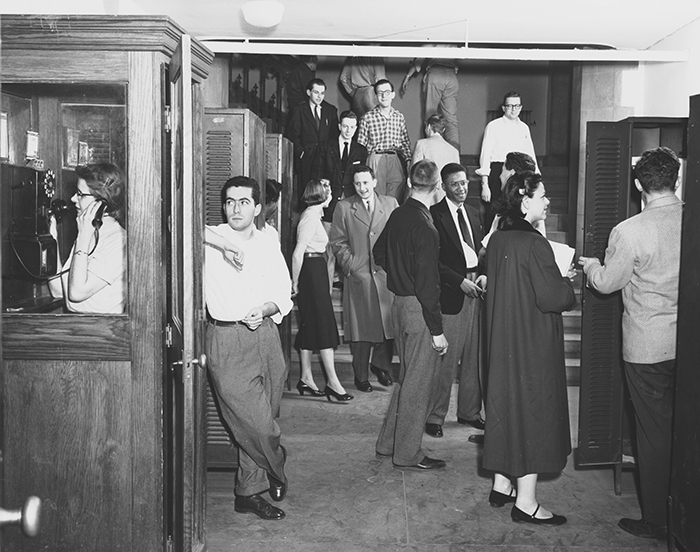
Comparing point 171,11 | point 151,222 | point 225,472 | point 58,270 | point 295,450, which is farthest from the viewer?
point 171,11

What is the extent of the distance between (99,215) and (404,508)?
2.17 metres

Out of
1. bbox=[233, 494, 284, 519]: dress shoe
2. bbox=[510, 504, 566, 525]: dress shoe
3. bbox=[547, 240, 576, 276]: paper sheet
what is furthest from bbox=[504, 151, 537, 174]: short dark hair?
bbox=[233, 494, 284, 519]: dress shoe

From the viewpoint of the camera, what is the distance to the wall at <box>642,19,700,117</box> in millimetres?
7586

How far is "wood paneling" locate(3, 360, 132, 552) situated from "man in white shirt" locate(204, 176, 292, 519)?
813mm

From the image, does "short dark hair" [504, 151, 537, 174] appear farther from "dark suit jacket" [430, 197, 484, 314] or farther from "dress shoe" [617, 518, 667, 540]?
"dress shoe" [617, 518, 667, 540]

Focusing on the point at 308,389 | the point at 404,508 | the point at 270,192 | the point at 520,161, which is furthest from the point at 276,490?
the point at 520,161

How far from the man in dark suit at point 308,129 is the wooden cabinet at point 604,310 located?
4.54m

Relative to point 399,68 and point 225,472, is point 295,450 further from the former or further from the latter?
point 399,68

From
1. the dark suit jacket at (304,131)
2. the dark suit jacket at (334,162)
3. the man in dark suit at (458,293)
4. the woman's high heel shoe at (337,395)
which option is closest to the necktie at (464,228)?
the man in dark suit at (458,293)

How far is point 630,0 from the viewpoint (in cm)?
705

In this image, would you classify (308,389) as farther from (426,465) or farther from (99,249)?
(99,249)

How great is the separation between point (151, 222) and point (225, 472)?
2.23 m

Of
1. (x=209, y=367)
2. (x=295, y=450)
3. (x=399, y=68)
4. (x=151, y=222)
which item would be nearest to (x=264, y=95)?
(x=399, y=68)

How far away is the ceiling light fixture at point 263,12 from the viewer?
7.06m
